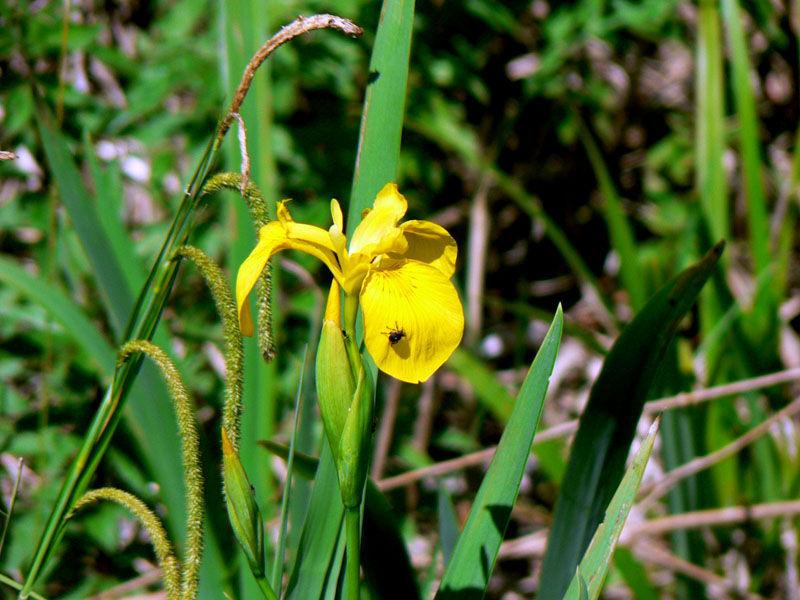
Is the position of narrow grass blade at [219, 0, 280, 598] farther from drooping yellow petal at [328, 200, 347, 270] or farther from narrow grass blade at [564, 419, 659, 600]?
narrow grass blade at [564, 419, 659, 600]

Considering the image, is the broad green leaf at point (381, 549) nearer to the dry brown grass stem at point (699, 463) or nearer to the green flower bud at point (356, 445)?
Result: the green flower bud at point (356, 445)

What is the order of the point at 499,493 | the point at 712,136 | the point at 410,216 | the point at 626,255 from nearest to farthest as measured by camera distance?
1. the point at 499,493
2. the point at 626,255
3. the point at 712,136
4. the point at 410,216

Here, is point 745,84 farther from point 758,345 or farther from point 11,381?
point 11,381

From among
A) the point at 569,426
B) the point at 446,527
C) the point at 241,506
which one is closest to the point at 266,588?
the point at 241,506

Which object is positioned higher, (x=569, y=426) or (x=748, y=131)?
(x=748, y=131)

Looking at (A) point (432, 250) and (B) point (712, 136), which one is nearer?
(A) point (432, 250)

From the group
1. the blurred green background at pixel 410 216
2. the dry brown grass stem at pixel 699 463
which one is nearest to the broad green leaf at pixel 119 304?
the blurred green background at pixel 410 216

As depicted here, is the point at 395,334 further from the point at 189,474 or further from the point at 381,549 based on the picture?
the point at 381,549
